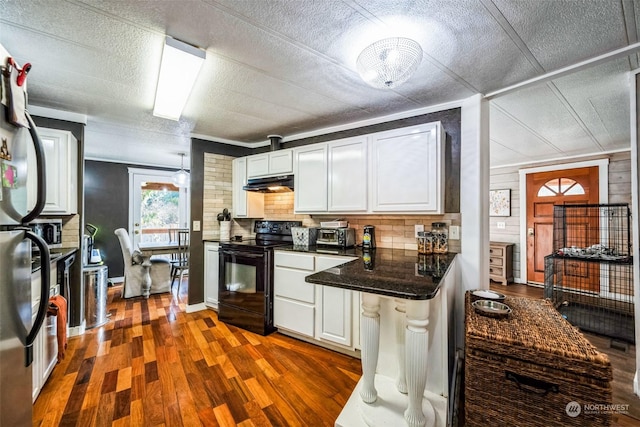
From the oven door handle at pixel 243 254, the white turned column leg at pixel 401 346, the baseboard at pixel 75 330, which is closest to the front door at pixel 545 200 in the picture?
the white turned column leg at pixel 401 346

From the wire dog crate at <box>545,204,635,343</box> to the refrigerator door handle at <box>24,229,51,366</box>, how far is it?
4.63 m

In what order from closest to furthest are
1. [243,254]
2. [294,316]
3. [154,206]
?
[294,316], [243,254], [154,206]

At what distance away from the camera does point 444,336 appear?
1.61m

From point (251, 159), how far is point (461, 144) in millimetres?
2485

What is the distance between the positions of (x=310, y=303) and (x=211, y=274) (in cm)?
161

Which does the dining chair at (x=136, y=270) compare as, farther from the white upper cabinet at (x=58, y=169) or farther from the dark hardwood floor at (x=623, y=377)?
the dark hardwood floor at (x=623, y=377)

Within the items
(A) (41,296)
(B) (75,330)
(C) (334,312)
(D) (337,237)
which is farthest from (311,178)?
(B) (75,330)

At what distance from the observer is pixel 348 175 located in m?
2.68

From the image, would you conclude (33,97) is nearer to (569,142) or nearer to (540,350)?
(540,350)

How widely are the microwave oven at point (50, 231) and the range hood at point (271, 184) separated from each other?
1.93m

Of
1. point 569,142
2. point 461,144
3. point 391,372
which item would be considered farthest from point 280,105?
point 569,142

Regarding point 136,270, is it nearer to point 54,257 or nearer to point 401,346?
→ point 54,257

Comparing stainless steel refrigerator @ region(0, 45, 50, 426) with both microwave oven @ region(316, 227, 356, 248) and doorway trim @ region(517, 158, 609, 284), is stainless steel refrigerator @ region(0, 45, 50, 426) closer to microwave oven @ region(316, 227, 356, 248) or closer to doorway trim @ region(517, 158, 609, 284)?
microwave oven @ region(316, 227, 356, 248)

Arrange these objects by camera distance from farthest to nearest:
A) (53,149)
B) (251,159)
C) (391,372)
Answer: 1. (251,159)
2. (53,149)
3. (391,372)
